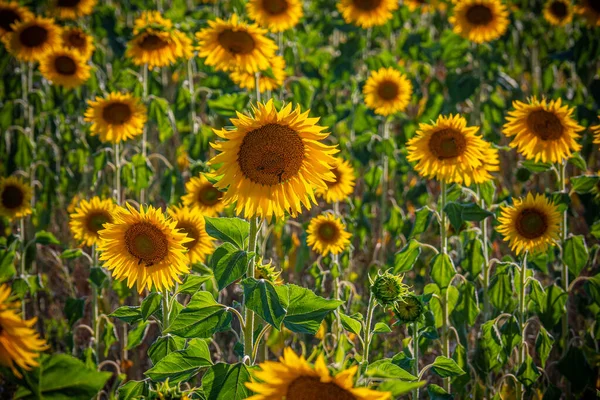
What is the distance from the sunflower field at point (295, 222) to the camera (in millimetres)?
1526

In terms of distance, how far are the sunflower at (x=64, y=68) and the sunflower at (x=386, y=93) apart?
1593mm

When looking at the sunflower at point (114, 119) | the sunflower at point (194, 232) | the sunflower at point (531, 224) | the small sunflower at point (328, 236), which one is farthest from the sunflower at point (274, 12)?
the sunflower at point (531, 224)

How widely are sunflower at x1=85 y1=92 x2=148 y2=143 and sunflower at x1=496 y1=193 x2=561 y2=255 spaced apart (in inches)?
65.1

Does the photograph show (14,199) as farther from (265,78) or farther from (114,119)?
(265,78)

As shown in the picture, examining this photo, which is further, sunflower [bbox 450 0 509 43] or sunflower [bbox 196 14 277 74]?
sunflower [bbox 450 0 509 43]

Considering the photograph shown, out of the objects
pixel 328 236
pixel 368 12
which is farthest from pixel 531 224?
pixel 368 12

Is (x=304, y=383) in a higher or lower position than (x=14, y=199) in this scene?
lower

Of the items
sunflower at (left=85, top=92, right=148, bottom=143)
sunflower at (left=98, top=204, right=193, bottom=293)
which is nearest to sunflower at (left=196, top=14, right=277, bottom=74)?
sunflower at (left=85, top=92, right=148, bottom=143)

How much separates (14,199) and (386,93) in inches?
76.9

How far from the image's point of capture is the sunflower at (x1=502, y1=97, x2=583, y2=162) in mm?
2293

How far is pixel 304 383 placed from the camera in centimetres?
109

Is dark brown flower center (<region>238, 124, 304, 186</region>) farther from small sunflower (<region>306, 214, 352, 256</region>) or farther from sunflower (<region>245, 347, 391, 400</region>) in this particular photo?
small sunflower (<region>306, 214, 352, 256</region>)

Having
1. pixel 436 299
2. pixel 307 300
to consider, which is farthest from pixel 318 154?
pixel 436 299

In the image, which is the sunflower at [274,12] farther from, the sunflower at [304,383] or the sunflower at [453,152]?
the sunflower at [304,383]
